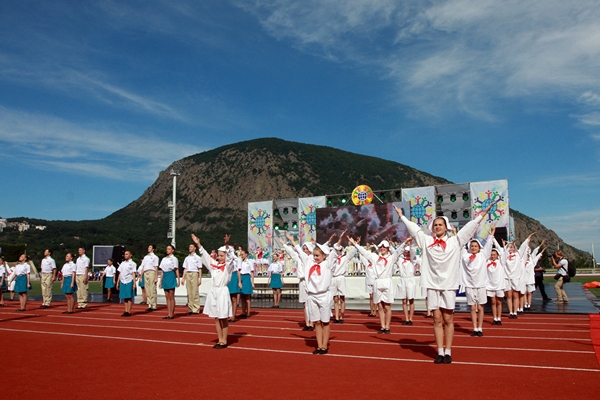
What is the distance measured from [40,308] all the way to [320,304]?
14.6 metres

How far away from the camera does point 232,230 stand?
10600 cm

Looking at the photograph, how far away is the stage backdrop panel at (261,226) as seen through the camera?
1609 inches

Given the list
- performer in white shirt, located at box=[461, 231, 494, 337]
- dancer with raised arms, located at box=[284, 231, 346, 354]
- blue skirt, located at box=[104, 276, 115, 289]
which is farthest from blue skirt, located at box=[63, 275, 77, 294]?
performer in white shirt, located at box=[461, 231, 494, 337]

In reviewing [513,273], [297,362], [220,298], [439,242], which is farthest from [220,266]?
[513,273]

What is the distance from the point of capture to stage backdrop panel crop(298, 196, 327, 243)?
128ft

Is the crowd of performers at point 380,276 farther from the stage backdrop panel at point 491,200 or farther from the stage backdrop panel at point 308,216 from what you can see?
the stage backdrop panel at point 308,216

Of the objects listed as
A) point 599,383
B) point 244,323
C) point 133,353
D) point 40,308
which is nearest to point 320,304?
point 133,353

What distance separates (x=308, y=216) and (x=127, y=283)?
2451 cm

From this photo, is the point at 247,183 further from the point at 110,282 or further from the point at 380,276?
the point at 380,276

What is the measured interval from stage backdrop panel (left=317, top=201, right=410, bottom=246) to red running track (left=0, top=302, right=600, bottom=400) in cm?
2155

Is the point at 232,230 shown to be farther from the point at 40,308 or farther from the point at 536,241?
the point at 40,308

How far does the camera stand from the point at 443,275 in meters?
7.27

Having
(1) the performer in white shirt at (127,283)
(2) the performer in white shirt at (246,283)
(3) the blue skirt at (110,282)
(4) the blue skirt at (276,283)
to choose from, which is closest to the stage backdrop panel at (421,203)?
(4) the blue skirt at (276,283)

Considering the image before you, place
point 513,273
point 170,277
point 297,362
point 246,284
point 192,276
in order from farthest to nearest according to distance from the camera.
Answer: point 192,276 → point 170,277 → point 246,284 → point 513,273 → point 297,362
